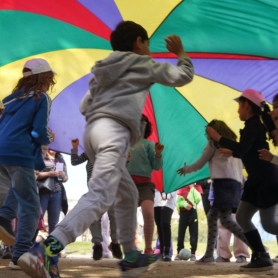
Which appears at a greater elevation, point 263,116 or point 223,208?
point 263,116

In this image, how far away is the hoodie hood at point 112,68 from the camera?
3.80m

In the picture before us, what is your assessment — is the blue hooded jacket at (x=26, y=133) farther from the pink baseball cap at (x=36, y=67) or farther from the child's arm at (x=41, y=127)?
the pink baseball cap at (x=36, y=67)

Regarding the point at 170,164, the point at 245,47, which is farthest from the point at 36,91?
the point at 170,164

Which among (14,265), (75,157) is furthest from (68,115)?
(14,265)

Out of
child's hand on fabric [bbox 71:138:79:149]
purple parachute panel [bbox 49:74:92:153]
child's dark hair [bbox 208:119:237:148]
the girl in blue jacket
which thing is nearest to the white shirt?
purple parachute panel [bbox 49:74:92:153]

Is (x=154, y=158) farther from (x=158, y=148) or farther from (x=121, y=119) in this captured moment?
(x=121, y=119)

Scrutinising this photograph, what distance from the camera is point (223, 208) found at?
6324 mm

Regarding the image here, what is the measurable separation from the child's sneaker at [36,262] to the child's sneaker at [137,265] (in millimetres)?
657

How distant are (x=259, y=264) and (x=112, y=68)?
2.50m

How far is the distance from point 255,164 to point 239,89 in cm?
162

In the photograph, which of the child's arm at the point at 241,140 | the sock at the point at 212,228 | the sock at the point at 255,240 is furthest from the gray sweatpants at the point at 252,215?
the sock at the point at 212,228

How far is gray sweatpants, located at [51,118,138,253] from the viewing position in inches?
133

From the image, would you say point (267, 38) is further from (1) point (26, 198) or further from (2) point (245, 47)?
(1) point (26, 198)

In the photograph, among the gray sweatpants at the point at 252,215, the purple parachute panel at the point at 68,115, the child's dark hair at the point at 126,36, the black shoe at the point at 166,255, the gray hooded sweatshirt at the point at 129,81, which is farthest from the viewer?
the black shoe at the point at 166,255
